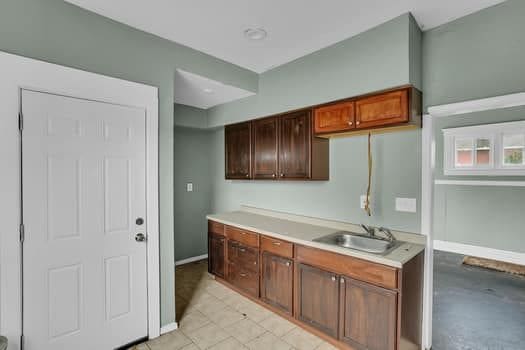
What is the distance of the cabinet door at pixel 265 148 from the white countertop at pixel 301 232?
0.58m

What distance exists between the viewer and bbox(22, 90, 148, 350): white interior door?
1.78m

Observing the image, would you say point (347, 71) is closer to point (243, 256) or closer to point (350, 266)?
point (350, 266)

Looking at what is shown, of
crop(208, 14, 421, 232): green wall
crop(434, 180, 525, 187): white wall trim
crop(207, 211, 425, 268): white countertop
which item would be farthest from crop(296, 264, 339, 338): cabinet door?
crop(434, 180, 525, 187): white wall trim

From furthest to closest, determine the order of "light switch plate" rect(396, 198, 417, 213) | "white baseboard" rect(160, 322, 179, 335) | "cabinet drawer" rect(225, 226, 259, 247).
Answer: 1. "cabinet drawer" rect(225, 226, 259, 247)
2. "white baseboard" rect(160, 322, 179, 335)
3. "light switch plate" rect(396, 198, 417, 213)

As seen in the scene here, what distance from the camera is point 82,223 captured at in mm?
1974

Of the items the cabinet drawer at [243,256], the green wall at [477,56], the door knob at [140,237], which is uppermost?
the green wall at [477,56]

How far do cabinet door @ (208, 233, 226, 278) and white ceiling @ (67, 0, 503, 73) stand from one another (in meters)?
2.32

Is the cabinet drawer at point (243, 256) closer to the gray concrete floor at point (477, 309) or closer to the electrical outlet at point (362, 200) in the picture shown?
the electrical outlet at point (362, 200)

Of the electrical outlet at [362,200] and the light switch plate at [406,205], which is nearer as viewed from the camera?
the light switch plate at [406,205]

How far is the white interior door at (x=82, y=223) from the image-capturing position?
1.78 m

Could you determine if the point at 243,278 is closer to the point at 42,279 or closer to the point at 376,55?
the point at 42,279

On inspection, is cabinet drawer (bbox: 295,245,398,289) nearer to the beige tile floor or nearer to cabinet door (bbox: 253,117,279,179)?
the beige tile floor

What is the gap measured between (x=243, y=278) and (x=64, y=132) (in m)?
2.29

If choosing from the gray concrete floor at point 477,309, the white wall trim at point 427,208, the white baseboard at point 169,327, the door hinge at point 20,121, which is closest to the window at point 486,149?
the gray concrete floor at point 477,309
